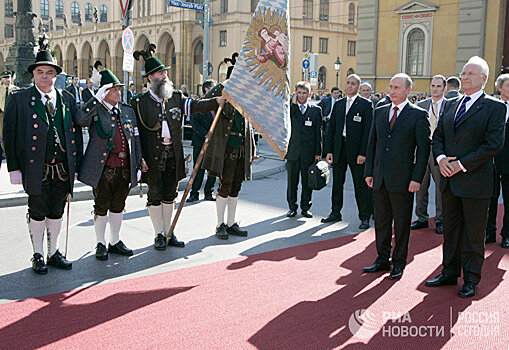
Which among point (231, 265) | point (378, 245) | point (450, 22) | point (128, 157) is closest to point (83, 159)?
point (128, 157)

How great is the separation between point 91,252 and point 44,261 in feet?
2.75

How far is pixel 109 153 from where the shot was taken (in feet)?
20.4

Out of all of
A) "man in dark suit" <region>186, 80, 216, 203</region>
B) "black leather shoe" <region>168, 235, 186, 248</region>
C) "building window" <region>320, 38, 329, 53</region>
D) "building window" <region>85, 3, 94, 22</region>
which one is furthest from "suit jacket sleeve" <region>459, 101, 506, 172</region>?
"building window" <region>85, 3, 94, 22</region>

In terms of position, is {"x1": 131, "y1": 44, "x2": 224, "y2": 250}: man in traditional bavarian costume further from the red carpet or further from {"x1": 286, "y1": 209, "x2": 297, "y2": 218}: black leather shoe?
{"x1": 286, "y1": 209, "x2": 297, "y2": 218}: black leather shoe

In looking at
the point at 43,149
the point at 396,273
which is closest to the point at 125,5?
the point at 43,149

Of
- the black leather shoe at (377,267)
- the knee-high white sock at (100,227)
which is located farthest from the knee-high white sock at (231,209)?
the black leather shoe at (377,267)

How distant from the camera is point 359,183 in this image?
8.62 metres

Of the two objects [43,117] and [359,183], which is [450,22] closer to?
[359,183]

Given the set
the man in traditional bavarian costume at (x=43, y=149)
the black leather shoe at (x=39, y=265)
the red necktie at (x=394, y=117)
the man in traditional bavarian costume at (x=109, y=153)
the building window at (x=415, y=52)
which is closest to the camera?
the man in traditional bavarian costume at (x=43, y=149)

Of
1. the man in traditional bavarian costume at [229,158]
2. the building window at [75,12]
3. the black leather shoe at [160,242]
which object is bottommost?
the black leather shoe at [160,242]

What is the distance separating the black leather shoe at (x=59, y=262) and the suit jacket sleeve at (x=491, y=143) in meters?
4.27

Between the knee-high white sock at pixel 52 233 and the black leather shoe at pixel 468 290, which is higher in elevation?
the knee-high white sock at pixel 52 233

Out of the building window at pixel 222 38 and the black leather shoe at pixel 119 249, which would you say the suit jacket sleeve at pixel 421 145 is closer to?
the black leather shoe at pixel 119 249

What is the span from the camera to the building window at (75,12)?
282 ft
